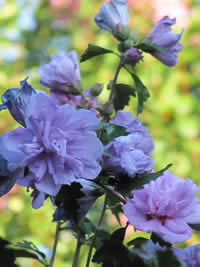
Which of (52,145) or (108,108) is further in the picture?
(108,108)

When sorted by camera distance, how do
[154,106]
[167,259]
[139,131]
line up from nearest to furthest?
[167,259] < [139,131] < [154,106]

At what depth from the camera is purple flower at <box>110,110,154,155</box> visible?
44cm

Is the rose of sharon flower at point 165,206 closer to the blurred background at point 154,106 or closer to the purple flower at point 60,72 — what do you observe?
the purple flower at point 60,72

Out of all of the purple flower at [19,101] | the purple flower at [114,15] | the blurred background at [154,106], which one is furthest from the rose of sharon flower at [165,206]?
the blurred background at [154,106]

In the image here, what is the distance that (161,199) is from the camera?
1.26ft

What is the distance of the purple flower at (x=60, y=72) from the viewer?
1.71 feet

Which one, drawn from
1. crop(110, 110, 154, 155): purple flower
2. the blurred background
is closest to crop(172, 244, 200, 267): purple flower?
crop(110, 110, 154, 155): purple flower

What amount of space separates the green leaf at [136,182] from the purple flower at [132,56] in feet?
0.56

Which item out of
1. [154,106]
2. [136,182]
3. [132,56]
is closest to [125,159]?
[136,182]

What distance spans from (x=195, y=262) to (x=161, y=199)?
0.20ft

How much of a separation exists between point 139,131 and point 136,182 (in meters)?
0.08

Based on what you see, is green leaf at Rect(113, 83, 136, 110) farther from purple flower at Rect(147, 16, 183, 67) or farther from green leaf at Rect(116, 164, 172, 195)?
green leaf at Rect(116, 164, 172, 195)

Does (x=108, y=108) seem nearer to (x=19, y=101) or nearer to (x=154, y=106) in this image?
(x=19, y=101)

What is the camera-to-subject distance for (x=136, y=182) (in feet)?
1.29
